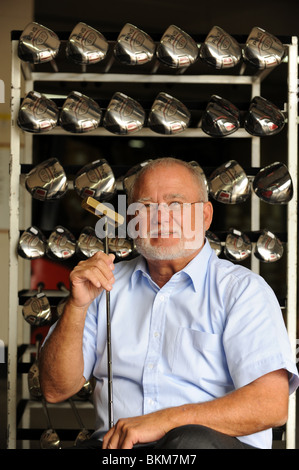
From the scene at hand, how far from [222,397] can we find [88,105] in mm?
1382

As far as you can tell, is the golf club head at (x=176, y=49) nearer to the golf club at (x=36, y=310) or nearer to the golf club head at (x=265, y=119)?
the golf club head at (x=265, y=119)

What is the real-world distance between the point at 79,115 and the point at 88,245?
1.69 feet

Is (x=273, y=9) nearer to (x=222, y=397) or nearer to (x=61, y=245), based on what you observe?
(x=61, y=245)

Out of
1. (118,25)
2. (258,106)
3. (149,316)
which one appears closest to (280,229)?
(118,25)

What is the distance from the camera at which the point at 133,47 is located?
2350mm

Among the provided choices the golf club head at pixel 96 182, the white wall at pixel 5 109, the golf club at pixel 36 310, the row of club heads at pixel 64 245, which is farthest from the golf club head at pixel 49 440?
the white wall at pixel 5 109

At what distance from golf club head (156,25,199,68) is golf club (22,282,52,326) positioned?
1.07 m

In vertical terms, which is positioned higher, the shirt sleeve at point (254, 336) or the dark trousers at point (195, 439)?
the shirt sleeve at point (254, 336)

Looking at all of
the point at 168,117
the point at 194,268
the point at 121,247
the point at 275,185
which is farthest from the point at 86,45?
the point at 194,268

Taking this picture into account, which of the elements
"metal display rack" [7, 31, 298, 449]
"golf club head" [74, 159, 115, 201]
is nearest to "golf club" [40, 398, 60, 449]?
"metal display rack" [7, 31, 298, 449]

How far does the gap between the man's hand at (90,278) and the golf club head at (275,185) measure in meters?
1.10

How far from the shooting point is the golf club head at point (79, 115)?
2.35 m

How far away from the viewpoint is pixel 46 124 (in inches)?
92.2

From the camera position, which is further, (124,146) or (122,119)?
(124,146)
